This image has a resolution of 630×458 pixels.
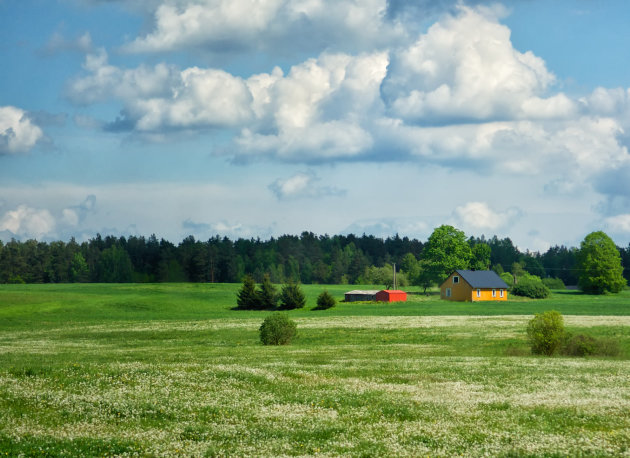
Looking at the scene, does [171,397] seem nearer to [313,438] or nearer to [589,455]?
[313,438]

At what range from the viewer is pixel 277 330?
148 ft

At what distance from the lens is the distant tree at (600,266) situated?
141875 mm

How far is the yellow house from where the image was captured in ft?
395

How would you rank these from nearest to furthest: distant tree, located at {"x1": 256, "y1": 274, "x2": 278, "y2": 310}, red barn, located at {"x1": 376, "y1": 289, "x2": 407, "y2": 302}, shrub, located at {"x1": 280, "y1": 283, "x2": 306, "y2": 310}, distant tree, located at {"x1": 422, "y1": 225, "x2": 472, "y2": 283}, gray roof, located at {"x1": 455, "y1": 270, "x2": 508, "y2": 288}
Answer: shrub, located at {"x1": 280, "y1": 283, "x2": 306, "y2": 310} < distant tree, located at {"x1": 256, "y1": 274, "x2": 278, "y2": 310} < red barn, located at {"x1": 376, "y1": 289, "x2": 407, "y2": 302} < gray roof, located at {"x1": 455, "y1": 270, "x2": 508, "y2": 288} < distant tree, located at {"x1": 422, "y1": 225, "x2": 472, "y2": 283}

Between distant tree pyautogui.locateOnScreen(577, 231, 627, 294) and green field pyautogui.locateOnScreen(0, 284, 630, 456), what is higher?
distant tree pyautogui.locateOnScreen(577, 231, 627, 294)

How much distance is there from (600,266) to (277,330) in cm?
11683

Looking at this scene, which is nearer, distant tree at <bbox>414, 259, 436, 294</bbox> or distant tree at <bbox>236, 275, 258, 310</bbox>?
distant tree at <bbox>236, 275, 258, 310</bbox>

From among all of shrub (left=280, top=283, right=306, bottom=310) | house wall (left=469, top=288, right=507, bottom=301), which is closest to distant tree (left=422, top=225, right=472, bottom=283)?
house wall (left=469, top=288, right=507, bottom=301)

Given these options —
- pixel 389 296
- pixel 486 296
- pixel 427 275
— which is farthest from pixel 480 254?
pixel 389 296

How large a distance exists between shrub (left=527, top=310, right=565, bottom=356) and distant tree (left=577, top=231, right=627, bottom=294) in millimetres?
114813

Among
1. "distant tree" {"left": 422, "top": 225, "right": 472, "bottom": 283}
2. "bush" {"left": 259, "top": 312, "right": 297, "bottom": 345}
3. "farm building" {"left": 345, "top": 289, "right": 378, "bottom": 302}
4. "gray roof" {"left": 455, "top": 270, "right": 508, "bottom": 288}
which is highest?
"distant tree" {"left": 422, "top": 225, "right": 472, "bottom": 283}

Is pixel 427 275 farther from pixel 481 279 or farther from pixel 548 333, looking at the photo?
pixel 548 333

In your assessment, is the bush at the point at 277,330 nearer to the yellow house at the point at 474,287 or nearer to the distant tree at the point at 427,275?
the yellow house at the point at 474,287

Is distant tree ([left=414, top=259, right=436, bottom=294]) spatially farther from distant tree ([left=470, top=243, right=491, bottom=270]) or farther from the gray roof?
the gray roof
